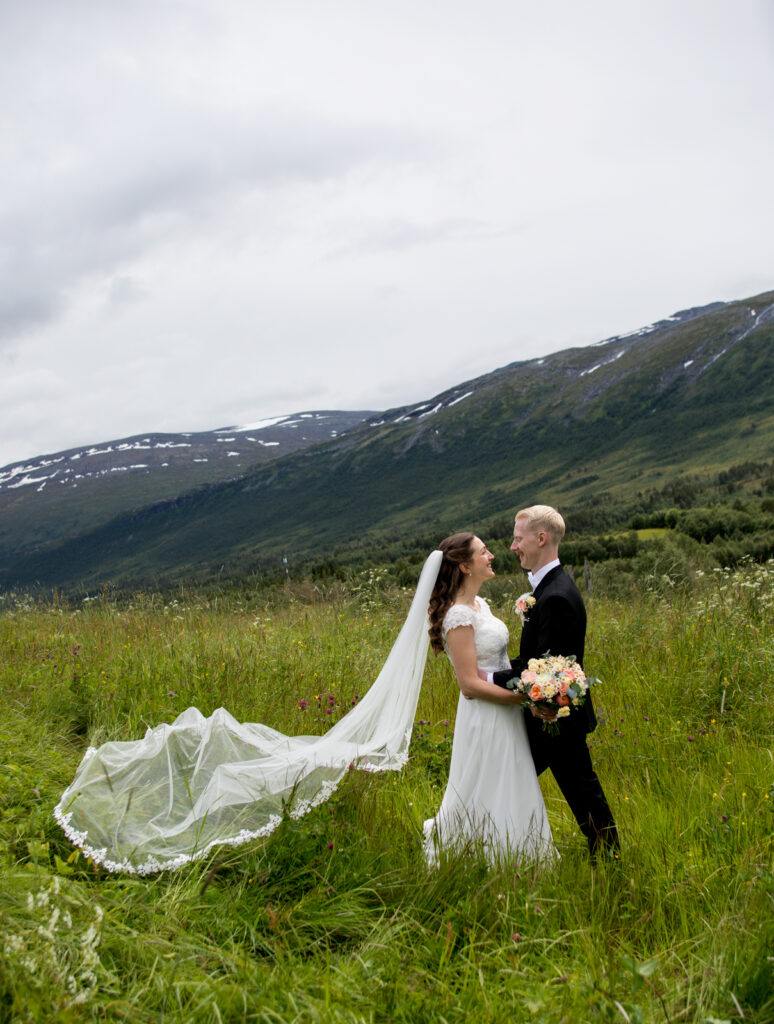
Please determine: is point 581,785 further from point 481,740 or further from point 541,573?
point 541,573

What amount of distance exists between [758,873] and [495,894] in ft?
3.54

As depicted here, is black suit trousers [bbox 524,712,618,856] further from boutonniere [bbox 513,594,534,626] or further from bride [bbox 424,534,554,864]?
boutonniere [bbox 513,594,534,626]

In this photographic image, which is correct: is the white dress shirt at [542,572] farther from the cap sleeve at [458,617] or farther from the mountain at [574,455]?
the mountain at [574,455]

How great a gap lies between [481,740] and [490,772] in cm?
18

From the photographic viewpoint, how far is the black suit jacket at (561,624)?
3.59 metres

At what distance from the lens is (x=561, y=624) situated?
3.60m

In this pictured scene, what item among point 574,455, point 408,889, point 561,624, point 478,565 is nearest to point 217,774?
point 408,889

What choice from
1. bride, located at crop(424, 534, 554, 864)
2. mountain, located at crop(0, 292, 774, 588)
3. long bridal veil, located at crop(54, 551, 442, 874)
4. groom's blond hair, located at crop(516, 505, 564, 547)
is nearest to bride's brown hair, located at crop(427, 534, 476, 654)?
bride, located at crop(424, 534, 554, 864)

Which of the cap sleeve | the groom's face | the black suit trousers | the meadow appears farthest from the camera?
the cap sleeve

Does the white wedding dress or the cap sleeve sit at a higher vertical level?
the cap sleeve

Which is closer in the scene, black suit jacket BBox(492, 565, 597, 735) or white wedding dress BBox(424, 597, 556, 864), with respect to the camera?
black suit jacket BBox(492, 565, 597, 735)

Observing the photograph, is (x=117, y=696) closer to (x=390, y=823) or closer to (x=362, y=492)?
(x=390, y=823)

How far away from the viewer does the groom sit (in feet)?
11.8

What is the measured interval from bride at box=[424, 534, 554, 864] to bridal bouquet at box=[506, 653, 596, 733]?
0.31 meters
